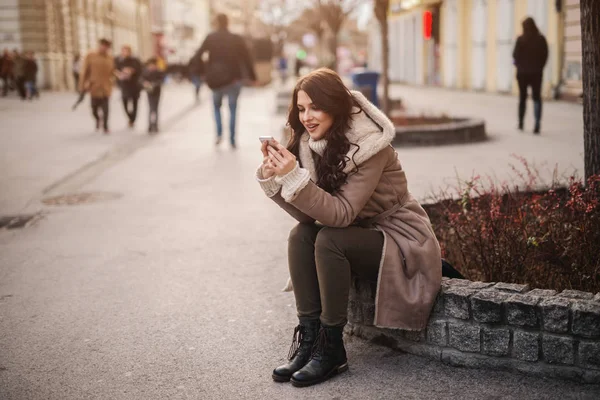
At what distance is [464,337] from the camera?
147 inches

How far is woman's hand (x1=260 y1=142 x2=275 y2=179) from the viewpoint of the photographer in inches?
144

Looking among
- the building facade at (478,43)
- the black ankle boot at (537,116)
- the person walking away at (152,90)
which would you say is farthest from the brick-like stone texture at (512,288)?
the building facade at (478,43)

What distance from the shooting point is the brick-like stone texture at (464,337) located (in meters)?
3.70

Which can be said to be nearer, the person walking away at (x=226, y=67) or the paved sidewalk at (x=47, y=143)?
the paved sidewalk at (x=47, y=143)

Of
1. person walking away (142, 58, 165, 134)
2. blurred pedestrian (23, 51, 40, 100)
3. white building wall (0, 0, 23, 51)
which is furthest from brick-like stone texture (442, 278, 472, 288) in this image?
white building wall (0, 0, 23, 51)

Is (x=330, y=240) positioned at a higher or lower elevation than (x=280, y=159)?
lower

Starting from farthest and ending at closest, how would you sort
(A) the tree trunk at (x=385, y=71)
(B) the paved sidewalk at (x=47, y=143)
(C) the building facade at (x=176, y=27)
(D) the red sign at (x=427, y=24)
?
1. (C) the building facade at (x=176, y=27)
2. (D) the red sign at (x=427, y=24)
3. (A) the tree trunk at (x=385, y=71)
4. (B) the paved sidewalk at (x=47, y=143)

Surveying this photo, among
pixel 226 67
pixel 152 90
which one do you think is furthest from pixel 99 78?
pixel 226 67

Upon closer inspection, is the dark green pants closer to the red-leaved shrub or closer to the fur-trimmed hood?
the fur-trimmed hood

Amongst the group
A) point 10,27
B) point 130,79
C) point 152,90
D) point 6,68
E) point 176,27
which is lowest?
point 152,90

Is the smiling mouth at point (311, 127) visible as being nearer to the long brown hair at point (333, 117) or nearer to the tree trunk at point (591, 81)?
the long brown hair at point (333, 117)

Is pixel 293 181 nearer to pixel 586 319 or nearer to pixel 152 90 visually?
pixel 586 319

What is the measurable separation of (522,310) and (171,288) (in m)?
2.57

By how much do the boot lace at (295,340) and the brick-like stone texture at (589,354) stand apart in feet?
4.09
